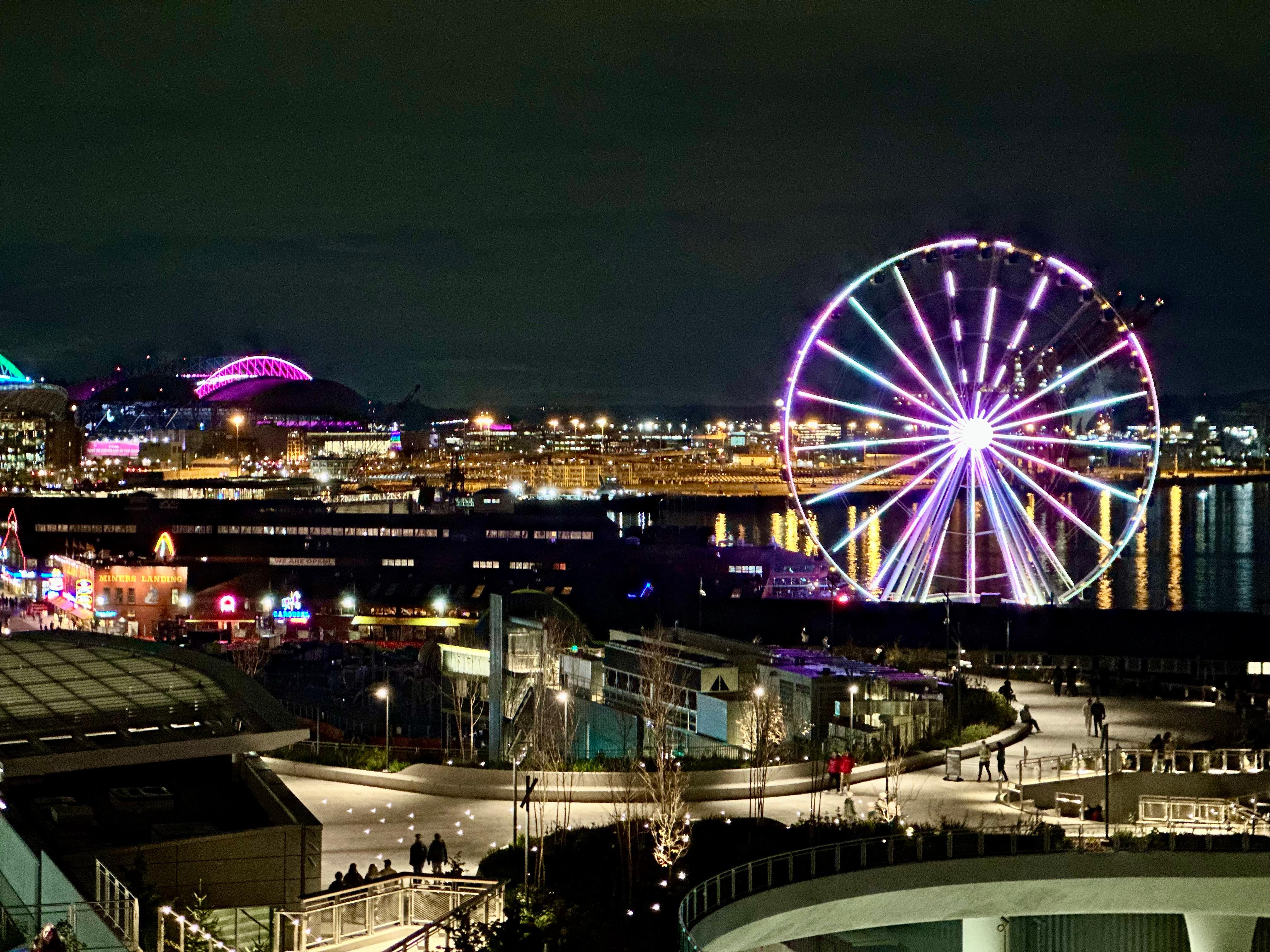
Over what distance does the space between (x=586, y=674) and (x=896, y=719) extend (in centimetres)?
379

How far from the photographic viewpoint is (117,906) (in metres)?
6.88

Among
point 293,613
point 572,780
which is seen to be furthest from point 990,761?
point 293,613

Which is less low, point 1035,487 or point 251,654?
point 1035,487

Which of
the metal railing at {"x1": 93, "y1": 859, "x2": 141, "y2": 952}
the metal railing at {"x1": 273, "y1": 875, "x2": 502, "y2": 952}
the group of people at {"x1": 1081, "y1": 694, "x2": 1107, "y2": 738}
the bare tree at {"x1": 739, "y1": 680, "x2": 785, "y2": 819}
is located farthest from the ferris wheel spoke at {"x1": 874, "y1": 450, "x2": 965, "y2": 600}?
the metal railing at {"x1": 93, "y1": 859, "x2": 141, "y2": 952}

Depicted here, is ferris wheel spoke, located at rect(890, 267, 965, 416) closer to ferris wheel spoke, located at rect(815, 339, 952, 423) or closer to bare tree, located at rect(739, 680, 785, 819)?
ferris wheel spoke, located at rect(815, 339, 952, 423)

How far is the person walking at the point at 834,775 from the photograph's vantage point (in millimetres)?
12836

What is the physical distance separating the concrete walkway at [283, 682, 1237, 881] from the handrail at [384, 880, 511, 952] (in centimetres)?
246

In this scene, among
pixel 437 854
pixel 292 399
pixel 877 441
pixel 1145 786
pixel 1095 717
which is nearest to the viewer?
pixel 437 854

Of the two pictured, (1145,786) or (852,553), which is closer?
(1145,786)

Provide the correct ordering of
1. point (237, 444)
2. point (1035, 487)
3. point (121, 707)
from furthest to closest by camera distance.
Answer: point (237, 444)
point (1035, 487)
point (121, 707)

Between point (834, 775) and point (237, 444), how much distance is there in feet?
294

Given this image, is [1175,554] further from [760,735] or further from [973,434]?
[760,735]

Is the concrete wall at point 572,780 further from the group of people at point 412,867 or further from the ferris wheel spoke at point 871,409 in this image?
the ferris wheel spoke at point 871,409

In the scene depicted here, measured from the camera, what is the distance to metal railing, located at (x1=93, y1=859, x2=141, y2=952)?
6590mm
